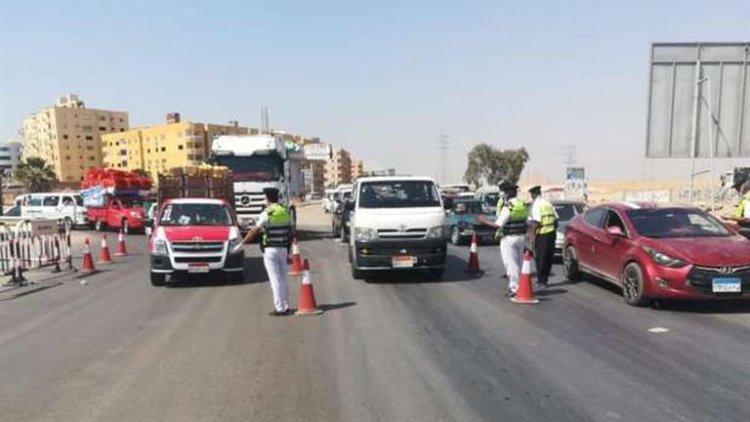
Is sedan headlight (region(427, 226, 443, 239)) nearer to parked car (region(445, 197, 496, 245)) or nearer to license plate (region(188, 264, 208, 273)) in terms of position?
license plate (region(188, 264, 208, 273))

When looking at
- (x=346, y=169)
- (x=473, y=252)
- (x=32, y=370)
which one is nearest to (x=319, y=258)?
(x=473, y=252)

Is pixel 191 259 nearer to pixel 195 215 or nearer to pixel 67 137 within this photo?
pixel 195 215

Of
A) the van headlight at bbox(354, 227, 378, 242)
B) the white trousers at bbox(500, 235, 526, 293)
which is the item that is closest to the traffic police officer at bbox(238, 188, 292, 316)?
the van headlight at bbox(354, 227, 378, 242)

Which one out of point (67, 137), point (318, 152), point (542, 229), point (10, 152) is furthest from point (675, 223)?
point (10, 152)

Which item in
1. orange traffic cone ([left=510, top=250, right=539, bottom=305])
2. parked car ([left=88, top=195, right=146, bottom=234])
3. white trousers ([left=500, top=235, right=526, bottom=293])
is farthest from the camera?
parked car ([left=88, top=195, right=146, bottom=234])

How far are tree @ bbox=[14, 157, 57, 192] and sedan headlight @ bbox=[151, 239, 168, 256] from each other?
282 feet

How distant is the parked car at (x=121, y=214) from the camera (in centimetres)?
2823

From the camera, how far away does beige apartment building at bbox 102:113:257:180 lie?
436ft

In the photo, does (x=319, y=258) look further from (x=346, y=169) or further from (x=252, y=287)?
(x=346, y=169)

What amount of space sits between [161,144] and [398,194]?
136918 mm

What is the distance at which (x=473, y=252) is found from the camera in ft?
43.5

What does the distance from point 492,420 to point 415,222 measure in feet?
22.7

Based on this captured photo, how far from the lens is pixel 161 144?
139250 millimetres

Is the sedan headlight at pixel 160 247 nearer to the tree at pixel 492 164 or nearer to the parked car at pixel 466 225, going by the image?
the parked car at pixel 466 225
